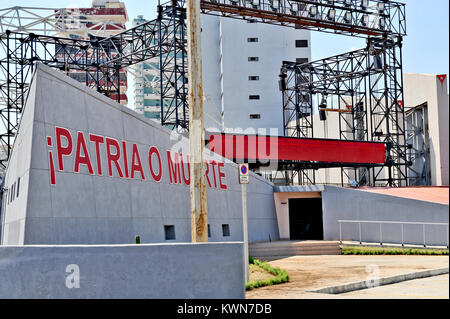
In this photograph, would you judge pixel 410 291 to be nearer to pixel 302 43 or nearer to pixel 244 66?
pixel 244 66

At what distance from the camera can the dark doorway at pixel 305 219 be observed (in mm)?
33156

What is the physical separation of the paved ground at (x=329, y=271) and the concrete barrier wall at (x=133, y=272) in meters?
2.28

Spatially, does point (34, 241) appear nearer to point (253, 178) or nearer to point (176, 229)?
point (176, 229)

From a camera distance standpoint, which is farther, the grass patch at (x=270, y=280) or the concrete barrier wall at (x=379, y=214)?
the concrete barrier wall at (x=379, y=214)

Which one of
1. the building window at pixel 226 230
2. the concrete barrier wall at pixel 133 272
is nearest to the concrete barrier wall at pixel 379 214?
the building window at pixel 226 230

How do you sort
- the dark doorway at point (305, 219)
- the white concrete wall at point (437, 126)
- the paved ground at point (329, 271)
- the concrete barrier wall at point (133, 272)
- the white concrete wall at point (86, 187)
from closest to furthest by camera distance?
the concrete barrier wall at point (133, 272)
the paved ground at point (329, 271)
the white concrete wall at point (86, 187)
the dark doorway at point (305, 219)
the white concrete wall at point (437, 126)

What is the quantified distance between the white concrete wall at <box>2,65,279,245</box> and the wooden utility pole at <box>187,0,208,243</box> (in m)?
3.32

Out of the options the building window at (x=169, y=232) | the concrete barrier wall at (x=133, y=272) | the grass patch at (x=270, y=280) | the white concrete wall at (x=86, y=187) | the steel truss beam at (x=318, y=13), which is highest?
the steel truss beam at (x=318, y=13)

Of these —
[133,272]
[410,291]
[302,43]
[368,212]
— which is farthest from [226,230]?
[302,43]

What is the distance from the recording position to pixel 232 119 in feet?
236

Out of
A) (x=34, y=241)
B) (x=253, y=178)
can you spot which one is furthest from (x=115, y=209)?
(x=253, y=178)

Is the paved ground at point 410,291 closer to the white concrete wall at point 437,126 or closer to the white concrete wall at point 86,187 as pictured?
the white concrete wall at point 86,187

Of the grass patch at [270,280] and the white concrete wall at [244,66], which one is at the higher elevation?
the white concrete wall at [244,66]
